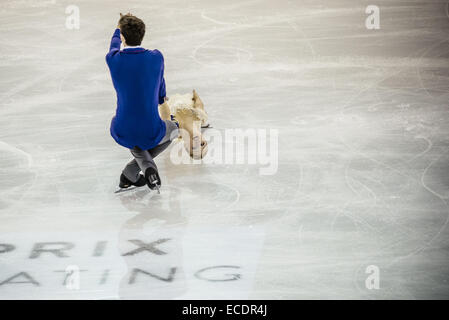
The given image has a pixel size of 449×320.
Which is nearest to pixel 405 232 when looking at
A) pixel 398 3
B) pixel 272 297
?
pixel 272 297

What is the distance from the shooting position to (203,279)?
406 cm

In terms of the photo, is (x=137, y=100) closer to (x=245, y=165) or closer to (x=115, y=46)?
(x=115, y=46)

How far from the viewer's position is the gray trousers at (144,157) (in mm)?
4940

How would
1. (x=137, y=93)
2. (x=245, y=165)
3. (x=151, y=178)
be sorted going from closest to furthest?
(x=137, y=93)
(x=151, y=178)
(x=245, y=165)

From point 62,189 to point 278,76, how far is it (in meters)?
2.62

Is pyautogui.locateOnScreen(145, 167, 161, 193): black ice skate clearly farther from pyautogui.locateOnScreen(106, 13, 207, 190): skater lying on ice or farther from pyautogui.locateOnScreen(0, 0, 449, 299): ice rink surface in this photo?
pyautogui.locateOnScreen(0, 0, 449, 299): ice rink surface

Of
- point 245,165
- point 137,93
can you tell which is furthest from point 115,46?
point 245,165

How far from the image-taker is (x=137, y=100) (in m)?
4.76

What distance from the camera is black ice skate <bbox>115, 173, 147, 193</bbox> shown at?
5086mm

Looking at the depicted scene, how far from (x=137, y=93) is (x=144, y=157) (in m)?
0.46

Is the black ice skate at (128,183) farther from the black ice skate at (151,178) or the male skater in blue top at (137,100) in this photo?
the black ice skate at (151,178)

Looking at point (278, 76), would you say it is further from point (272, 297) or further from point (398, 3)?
point (272, 297)

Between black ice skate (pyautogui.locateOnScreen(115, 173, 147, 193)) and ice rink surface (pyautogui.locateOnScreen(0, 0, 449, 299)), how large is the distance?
0.21 feet
